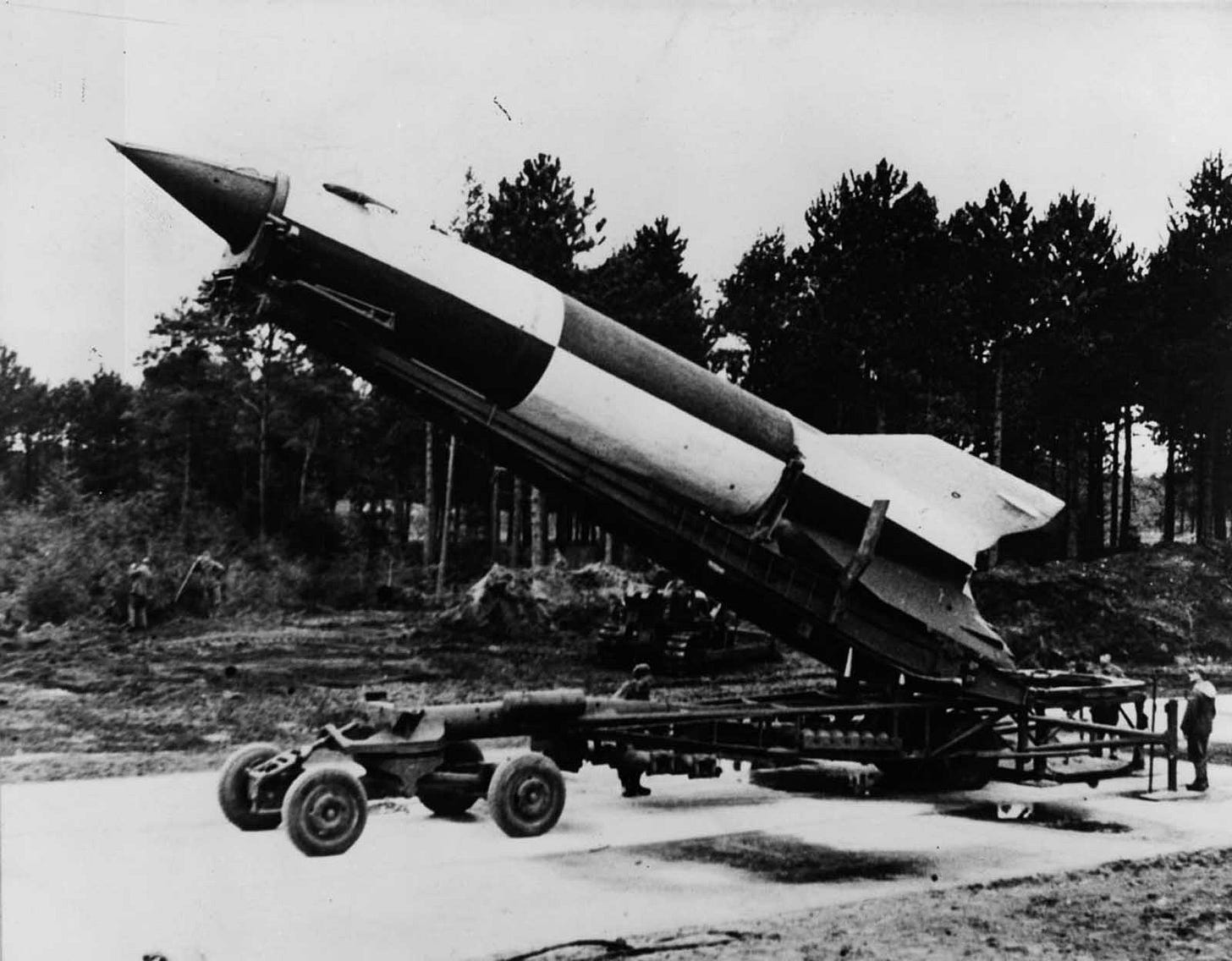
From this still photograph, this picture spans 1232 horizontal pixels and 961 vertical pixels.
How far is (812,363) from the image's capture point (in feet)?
76.3

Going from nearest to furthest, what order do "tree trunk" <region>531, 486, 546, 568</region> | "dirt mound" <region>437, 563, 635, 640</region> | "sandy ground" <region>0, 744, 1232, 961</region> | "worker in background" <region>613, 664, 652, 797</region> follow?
1. "sandy ground" <region>0, 744, 1232, 961</region>
2. "worker in background" <region>613, 664, 652, 797</region>
3. "dirt mound" <region>437, 563, 635, 640</region>
4. "tree trunk" <region>531, 486, 546, 568</region>

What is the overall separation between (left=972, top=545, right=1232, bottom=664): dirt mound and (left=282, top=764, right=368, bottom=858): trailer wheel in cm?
1411

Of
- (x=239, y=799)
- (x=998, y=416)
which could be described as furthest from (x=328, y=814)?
(x=998, y=416)

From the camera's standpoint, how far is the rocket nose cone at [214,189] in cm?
581

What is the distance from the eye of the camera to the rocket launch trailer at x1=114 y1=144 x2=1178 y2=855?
246 inches

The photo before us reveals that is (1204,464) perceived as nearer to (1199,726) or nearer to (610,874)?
(1199,726)

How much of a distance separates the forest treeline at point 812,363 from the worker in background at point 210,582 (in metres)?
1.64

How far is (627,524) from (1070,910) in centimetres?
332

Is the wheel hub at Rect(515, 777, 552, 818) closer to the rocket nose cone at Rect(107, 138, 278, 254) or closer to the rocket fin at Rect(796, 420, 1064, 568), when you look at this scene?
the rocket fin at Rect(796, 420, 1064, 568)

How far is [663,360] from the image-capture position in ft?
23.4

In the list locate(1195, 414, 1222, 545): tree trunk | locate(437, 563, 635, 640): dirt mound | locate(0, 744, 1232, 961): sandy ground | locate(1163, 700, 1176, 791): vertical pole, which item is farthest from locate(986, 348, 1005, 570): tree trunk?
locate(0, 744, 1232, 961): sandy ground

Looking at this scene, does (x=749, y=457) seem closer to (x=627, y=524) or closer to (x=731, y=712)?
(x=627, y=524)

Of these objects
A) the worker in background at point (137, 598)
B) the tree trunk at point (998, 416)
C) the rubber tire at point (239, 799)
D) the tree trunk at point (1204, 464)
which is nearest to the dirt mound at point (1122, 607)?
the tree trunk at point (998, 416)

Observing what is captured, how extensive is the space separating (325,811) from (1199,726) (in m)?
6.90
